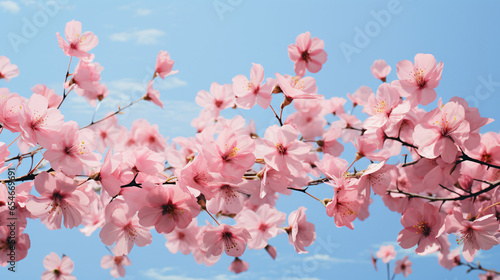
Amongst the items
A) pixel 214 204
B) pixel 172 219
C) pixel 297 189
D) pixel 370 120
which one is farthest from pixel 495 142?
pixel 172 219

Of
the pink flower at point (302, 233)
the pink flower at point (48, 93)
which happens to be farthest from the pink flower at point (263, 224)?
the pink flower at point (48, 93)

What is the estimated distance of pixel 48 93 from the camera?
2404 mm

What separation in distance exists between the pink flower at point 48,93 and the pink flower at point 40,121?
96cm

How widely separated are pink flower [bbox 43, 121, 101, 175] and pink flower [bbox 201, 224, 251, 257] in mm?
555

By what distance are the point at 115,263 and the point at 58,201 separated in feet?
6.24

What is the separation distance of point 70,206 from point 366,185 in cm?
126

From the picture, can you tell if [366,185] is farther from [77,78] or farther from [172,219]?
[77,78]

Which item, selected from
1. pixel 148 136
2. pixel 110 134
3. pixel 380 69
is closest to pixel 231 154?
pixel 380 69

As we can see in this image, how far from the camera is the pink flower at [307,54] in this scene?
2.33 meters

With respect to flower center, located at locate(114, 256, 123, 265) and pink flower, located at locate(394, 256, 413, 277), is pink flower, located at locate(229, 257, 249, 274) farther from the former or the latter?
pink flower, located at locate(394, 256, 413, 277)

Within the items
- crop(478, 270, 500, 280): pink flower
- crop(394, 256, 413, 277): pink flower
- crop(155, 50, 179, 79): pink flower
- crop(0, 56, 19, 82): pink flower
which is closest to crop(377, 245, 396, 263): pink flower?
crop(394, 256, 413, 277): pink flower

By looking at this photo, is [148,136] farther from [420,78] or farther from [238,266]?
[420,78]

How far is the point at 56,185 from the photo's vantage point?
5.08 ft

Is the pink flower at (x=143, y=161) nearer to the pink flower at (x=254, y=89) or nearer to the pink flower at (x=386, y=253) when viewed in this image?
the pink flower at (x=254, y=89)
